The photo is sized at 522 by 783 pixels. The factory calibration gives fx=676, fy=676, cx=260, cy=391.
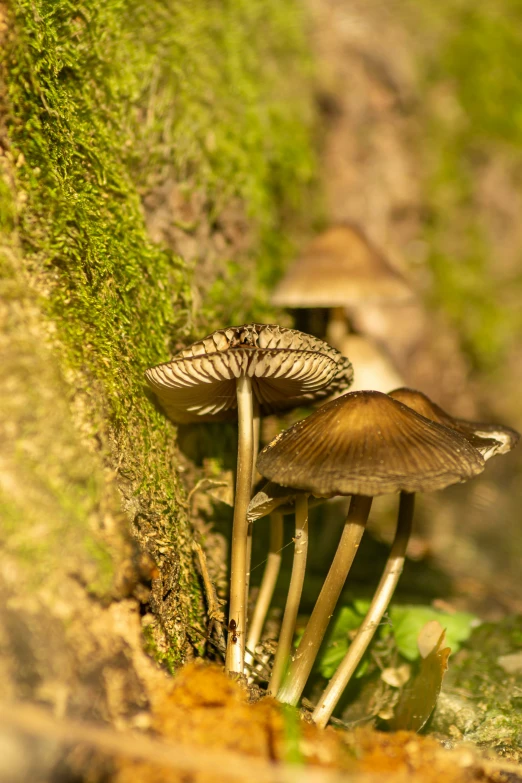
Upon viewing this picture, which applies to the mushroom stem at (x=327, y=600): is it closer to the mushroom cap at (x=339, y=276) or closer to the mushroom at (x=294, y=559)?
the mushroom at (x=294, y=559)


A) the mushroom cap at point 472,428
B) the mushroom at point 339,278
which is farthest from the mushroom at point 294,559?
the mushroom at point 339,278

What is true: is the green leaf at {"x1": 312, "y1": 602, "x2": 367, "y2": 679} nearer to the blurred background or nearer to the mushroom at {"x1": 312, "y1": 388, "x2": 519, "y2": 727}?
the mushroom at {"x1": 312, "y1": 388, "x2": 519, "y2": 727}

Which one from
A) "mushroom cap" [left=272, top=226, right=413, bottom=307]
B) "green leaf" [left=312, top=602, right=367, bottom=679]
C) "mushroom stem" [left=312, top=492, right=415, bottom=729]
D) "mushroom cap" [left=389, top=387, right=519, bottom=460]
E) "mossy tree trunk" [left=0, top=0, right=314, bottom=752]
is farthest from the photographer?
"mushroom cap" [left=272, top=226, right=413, bottom=307]

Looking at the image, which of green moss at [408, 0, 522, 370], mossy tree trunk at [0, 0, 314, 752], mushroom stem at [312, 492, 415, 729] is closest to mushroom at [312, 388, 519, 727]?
mushroom stem at [312, 492, 415, 729]

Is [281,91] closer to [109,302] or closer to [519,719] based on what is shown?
[109,302]

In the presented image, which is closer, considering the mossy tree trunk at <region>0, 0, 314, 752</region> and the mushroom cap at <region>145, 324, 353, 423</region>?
the mossy tree trunk at <region>0, 0, 314, 752</region>

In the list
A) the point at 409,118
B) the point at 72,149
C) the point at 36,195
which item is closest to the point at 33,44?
the point at 72,149

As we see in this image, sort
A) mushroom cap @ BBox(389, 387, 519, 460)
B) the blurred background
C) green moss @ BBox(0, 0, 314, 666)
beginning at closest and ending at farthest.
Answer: green moss @ BBox(0, 0, 314, 666), mushroom cap @ BBox(389, 387, 519, 460), the blurred background
